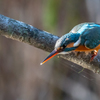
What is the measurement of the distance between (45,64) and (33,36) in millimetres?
1904

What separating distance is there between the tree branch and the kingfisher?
5 centimetres

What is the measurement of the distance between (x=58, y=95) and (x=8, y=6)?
195 centimetres

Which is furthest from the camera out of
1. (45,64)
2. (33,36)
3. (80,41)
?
(45,64)

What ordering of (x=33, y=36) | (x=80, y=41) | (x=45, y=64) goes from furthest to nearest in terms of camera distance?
(x=45, y=64) < (x=80, y=41) < (x=33, y=36)

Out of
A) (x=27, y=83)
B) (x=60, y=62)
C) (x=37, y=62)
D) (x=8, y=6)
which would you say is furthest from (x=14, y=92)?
(x=8, y=6)

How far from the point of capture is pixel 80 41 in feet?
4.83

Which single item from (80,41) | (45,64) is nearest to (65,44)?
(80,41)

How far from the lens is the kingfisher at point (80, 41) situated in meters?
1.31

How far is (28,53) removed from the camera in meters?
3.06

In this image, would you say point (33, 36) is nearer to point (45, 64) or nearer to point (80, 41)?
point (80, 41)

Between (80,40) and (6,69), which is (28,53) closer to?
(6,69)

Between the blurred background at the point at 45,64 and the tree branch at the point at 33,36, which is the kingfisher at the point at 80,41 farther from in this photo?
the blurred background at the point at 45,64

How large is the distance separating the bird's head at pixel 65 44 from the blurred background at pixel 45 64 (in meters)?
1.61

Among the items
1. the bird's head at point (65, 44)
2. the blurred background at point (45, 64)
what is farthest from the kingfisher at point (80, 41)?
the blurred background at point (45, 64)
